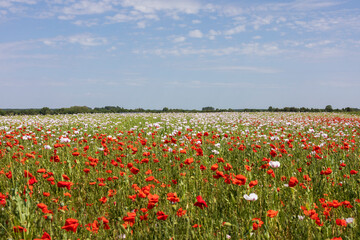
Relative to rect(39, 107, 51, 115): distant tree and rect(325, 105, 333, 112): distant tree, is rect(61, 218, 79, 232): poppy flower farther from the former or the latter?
rect(325, 105, 333, 112): distant tree

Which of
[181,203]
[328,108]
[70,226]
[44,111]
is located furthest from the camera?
[328,108]

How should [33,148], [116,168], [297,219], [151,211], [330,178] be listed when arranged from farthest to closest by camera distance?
[33,148] → [116,168] → [330,178] → [151,211] → [297,219]

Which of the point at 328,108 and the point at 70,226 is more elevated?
the point at 328,108

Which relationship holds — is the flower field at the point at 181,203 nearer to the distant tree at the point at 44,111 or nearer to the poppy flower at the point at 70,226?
the poppy flower at the point at 70,226

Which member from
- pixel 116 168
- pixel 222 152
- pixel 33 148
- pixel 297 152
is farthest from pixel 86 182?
pixel 297 152

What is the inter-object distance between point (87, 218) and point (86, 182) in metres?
1.38

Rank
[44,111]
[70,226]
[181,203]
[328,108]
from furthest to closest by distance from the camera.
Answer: [328,108] < [44,111] < [181,203] < [70,226]

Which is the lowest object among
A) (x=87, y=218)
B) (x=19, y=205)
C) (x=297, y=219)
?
(x=87, y=218)

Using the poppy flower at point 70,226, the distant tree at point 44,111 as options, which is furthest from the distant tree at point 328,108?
the poppy flower at point 70,226

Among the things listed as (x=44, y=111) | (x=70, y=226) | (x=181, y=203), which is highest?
(x=44, y=111)

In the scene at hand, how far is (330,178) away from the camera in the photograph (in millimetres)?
5234

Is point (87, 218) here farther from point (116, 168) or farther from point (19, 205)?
point (116, 168)

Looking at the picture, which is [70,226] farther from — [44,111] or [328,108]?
[328,108]

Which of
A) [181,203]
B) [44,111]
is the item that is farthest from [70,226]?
[44,111]
